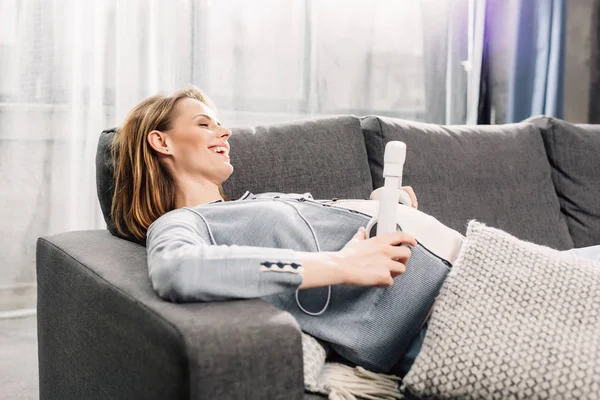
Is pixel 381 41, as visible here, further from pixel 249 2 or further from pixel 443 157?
pixel 443 157

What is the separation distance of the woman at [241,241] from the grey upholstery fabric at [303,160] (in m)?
0.11

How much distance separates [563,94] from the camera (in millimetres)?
3098

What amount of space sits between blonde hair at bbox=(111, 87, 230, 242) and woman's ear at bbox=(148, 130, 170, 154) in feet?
0.05

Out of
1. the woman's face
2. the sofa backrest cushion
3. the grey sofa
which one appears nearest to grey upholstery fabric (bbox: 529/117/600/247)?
the grey sofa

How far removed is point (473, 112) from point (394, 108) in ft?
1.38

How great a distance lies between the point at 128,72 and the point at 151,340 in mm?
1748

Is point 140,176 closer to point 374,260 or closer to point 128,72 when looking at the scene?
point 374,260

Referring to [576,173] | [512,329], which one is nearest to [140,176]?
[512,329]

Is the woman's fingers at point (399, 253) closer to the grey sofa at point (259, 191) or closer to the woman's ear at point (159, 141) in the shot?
the grey sofa at point (259, 191)

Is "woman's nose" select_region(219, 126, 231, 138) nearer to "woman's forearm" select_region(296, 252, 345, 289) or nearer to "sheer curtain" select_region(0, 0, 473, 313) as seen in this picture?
"woman's forearm" select_region(296, 252, 345, 289)

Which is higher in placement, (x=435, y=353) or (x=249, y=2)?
(x=249, y=2)

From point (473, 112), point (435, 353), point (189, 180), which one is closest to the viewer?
point (435, 353)

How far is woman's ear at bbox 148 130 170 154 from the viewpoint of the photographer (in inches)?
57.9

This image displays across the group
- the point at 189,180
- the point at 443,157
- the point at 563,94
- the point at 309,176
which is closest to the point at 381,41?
the point at 563,94
